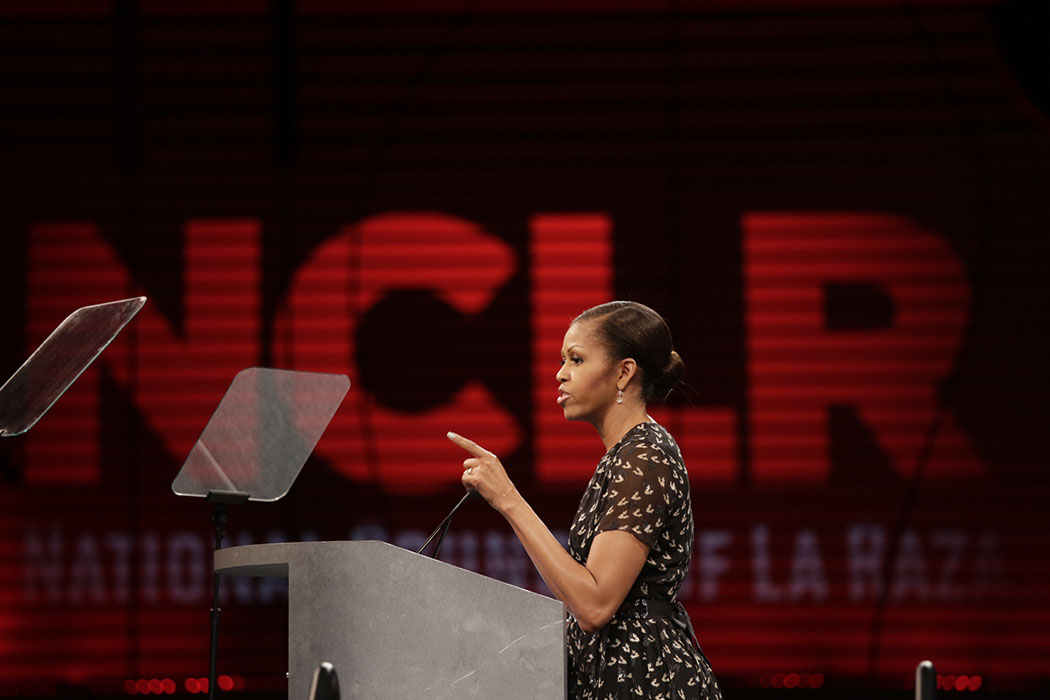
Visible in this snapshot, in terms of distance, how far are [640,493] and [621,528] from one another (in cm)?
9

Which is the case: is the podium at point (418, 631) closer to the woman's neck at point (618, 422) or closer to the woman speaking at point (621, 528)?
the woman speaking at point (621, 528)

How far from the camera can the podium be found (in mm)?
2150

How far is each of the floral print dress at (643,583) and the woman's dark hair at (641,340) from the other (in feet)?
0.50

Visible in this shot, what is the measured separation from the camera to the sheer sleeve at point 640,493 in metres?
2.38

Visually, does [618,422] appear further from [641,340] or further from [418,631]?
[418,631]

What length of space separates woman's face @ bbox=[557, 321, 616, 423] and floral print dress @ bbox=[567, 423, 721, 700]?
0.33 ft

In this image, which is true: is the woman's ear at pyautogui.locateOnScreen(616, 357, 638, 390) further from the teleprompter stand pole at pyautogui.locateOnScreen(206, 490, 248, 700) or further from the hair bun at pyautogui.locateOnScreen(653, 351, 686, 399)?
the teleprompter stand pole at pyautogui.locateOnScreen(206, 490, 248, 700)

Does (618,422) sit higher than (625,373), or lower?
lower

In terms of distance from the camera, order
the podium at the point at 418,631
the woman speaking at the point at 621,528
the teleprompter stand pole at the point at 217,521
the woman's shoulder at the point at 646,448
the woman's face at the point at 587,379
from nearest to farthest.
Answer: the podium at the point at 418,631 → the woman speaking at the point at 621,528 → the woman's shoulder at the point at 646,448 → the woman's face at the point at 587,379 → the teleprompter stand pole at the point at 217,521

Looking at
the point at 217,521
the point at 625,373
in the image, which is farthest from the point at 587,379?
the point at 217,521

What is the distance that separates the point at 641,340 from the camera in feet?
8.60

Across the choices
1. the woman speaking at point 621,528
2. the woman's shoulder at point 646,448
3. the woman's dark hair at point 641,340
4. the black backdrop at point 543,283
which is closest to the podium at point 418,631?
the woman speaking at point 621,528

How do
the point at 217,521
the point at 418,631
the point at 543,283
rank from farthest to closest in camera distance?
the point at 543,283 < the point at 217,521 < the point at 418,631

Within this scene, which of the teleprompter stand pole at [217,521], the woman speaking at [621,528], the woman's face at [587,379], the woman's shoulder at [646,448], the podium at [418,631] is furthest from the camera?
the teleprompter stand pole at [217,521]
